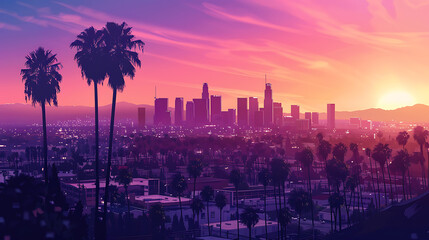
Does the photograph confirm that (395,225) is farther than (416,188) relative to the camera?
No

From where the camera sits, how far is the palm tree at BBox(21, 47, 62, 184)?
7669 cm

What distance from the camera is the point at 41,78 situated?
252 feet

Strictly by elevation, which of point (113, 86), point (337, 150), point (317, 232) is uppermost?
point (113, 86)

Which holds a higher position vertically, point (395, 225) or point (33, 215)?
point (33, 215)

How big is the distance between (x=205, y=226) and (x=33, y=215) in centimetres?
10576

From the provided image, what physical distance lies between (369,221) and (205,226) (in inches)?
1730

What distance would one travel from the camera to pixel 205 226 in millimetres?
138375

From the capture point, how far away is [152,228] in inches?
4862

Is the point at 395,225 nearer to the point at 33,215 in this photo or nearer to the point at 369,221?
the point at 369,221

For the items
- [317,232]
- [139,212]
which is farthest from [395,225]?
[139,212]

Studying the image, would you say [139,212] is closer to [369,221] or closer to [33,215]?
[369,221]

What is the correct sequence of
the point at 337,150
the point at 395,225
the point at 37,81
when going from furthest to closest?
the point at 337,150
the point at 395,225
the point at 37,81

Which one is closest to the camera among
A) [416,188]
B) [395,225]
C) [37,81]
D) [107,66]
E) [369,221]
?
[107,66]

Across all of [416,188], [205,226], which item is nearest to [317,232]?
[205,226]
